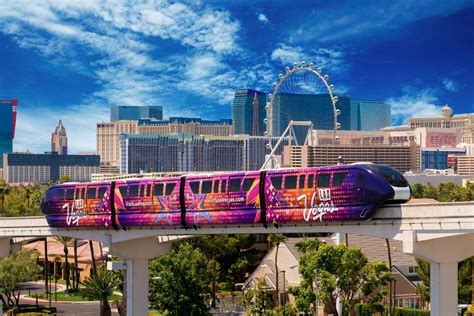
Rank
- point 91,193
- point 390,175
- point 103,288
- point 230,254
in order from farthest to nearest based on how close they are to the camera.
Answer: point 230,254, point 103,288, point 91,193, point 390,175

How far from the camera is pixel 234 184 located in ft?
197

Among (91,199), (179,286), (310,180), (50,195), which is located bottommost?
(179,286)

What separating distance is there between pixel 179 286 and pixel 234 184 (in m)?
20.5

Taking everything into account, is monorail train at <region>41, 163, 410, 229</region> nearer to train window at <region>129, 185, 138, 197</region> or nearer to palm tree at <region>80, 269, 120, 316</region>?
train window at <region>129, 185, 138, 197</region>

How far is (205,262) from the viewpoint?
81.5 m

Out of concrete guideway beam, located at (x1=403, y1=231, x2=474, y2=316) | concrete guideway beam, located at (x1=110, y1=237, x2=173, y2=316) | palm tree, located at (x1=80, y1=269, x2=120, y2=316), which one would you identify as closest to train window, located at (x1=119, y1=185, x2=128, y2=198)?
concrete guideway beam, located at (x1=110, y1=237, x2=173, y2=316)

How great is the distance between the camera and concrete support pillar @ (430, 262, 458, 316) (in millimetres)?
51688

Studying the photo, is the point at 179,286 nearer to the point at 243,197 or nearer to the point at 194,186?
the point at 194,186

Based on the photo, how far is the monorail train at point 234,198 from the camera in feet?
174

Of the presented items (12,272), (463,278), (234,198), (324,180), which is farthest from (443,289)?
(12,272)

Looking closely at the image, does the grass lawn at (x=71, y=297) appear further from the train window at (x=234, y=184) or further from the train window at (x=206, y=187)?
the train window at (x=234, y=184)

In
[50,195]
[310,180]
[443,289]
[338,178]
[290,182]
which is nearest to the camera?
[443,289]

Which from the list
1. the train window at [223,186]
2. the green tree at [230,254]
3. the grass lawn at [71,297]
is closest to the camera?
the train window at [223,186]

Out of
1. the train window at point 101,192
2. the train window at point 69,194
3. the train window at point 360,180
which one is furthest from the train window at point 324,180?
the train window at point 69,194
